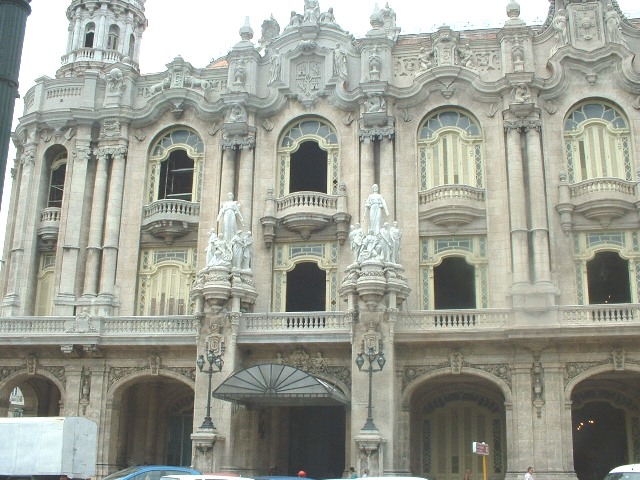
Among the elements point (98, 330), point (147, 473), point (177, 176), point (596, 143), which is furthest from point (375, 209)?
point (147, 473)

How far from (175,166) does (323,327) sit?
10637 mm

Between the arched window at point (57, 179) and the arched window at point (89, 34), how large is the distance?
483 inches

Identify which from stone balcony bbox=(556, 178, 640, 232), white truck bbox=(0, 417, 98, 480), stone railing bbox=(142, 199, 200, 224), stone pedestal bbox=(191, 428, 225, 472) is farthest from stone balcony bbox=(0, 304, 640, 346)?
white truck bbox=(0, 417, 98, 480)

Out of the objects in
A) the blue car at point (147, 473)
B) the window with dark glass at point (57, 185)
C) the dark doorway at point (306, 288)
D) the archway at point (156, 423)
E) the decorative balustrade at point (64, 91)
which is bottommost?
the blue car at point (147, 473)

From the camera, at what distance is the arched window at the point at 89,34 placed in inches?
1816

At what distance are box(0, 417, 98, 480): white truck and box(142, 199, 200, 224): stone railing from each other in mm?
12209

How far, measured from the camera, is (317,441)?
31375mm

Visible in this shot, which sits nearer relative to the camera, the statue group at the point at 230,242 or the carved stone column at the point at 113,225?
the statue group at the point at 230,242

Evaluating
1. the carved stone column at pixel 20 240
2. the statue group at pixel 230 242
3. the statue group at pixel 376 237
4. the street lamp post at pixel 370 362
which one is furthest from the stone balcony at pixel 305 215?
the carved stone column at pixel 20 240

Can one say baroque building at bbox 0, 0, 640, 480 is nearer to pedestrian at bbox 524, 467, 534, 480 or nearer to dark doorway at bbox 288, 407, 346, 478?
dark doorway at bbox 288, 407, 346, 478

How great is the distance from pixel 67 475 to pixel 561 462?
→ 15.0m

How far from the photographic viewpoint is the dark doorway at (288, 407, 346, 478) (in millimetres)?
31203

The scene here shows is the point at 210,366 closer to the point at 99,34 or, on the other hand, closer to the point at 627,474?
the point at 627,474

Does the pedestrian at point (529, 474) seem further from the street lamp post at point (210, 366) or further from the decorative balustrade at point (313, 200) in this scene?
the decorative balustrade at point (313, 200)
